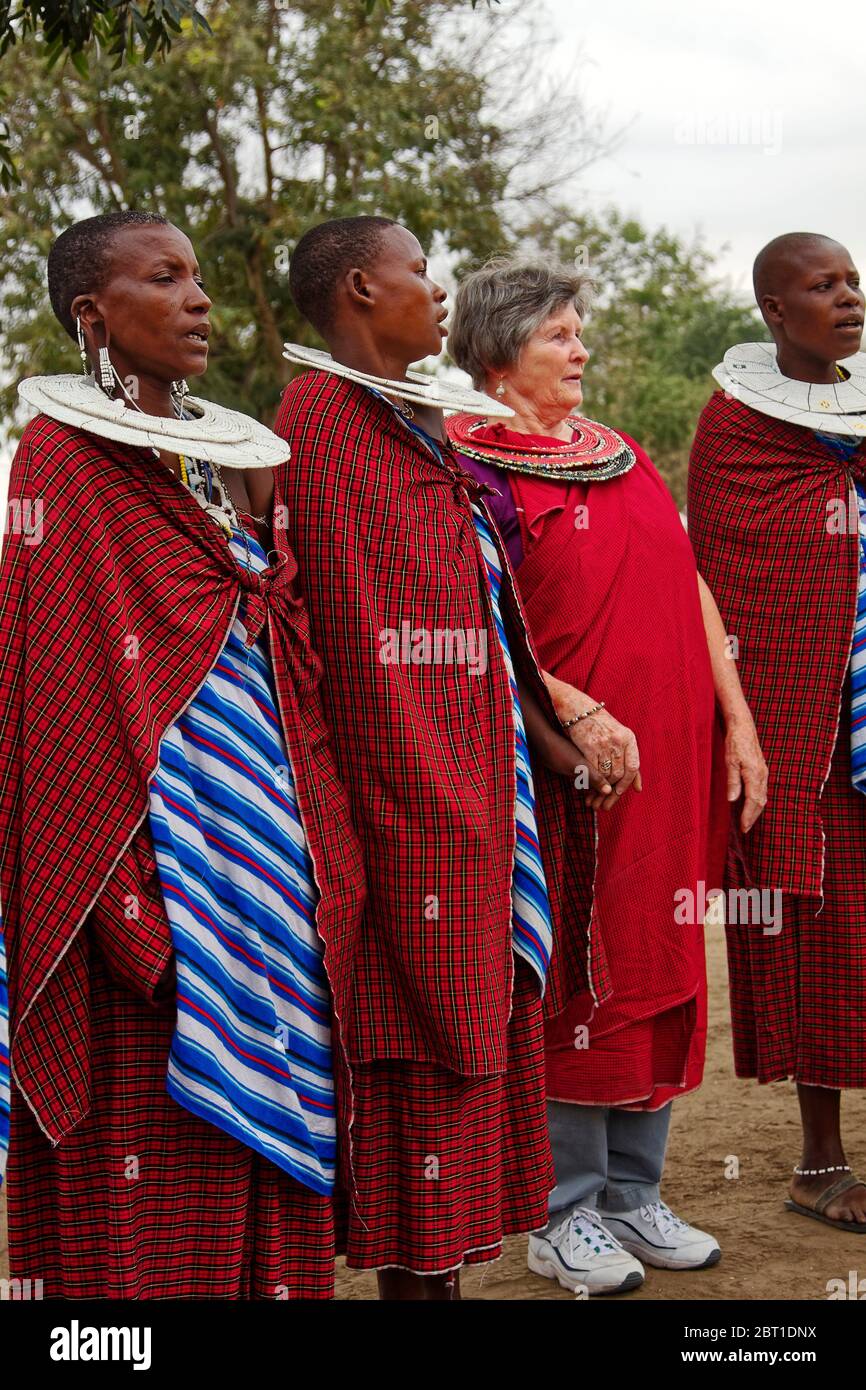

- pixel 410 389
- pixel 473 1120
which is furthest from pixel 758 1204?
pixel 410 389

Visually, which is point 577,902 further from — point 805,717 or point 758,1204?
point 758,1204

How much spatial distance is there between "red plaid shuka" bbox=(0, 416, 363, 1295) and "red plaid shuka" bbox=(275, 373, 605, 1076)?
0.95 feet

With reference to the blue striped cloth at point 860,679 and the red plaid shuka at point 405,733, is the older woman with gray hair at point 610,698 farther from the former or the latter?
the red plaid shuka at point 405,733

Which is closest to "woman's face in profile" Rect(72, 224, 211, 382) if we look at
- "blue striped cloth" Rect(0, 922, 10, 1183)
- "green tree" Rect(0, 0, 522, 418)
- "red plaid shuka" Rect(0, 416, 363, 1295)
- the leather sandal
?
"red plaid shuka" Rect(0, 416, 363, 1295)

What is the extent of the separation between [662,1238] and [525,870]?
3.87 feet

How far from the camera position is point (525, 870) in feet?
10.3

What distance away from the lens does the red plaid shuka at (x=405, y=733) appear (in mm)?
2873

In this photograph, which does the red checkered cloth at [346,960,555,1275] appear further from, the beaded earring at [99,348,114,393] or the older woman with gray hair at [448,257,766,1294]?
the beaded earring at [99,348,114,393]

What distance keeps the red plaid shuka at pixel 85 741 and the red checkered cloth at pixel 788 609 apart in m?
1.69

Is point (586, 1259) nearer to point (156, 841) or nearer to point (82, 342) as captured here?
point (156, 841)

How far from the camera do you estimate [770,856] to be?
3910mm

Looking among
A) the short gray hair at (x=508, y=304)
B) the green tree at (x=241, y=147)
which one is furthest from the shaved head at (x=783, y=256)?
the green tree at (x=241, y=147)

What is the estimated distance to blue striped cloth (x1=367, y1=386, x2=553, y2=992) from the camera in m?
3.10

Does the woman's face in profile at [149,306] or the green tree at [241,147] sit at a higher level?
the green tree at [241,147]
